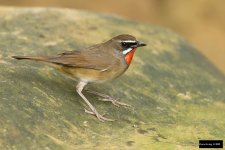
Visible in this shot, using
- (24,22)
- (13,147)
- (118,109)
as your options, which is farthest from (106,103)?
(24,22)

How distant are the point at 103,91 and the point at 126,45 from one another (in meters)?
0.71

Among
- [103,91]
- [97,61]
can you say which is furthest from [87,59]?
[103,91]

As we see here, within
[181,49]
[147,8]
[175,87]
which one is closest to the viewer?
[175,87]

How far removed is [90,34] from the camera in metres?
8.90

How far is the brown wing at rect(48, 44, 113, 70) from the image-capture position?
6552 mm

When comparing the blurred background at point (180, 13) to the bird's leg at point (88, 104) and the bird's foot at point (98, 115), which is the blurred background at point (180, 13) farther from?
the bird's foot at point (98, 115)

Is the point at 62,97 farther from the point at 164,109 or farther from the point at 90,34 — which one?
the point at 90,34

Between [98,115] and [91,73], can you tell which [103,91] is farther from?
[98,115]

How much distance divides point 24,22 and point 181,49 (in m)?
2.66

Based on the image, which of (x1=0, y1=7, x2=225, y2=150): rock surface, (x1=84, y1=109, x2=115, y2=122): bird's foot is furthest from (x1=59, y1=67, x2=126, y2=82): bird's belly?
(x1=84, y1=109, x2=115, y2=122): bird's foot

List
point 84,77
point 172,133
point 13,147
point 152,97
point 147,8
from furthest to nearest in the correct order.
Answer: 1. point 147,8
2. point 152,97
3. point 84,77
4. point 172,133
5. point 13,147

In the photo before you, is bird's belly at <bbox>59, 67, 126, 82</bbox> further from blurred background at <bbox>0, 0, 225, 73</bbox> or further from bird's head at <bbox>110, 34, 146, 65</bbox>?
blurred background at <bbox>0, 0, 225, 73</bbox>

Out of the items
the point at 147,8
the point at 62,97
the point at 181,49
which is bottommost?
the point at 62,97

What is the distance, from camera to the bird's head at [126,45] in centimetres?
689
